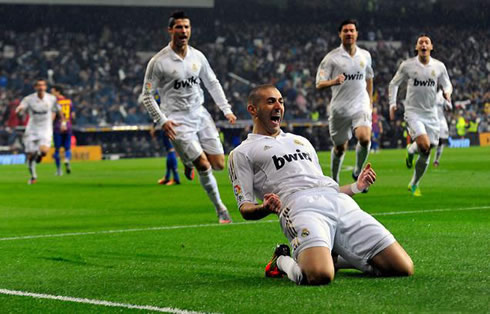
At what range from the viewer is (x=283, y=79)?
46.9 meters

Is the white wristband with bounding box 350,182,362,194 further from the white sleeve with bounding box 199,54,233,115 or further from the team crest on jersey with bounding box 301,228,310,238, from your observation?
the white sleeve with bounding box 199,54,233,115

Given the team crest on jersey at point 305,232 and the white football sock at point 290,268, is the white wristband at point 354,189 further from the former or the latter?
the white football sock at point 290,268

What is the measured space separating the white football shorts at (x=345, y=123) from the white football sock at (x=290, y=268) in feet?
29.3

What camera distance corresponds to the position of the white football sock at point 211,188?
1216cm

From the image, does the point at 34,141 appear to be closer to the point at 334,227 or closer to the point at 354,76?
the point at 354,76

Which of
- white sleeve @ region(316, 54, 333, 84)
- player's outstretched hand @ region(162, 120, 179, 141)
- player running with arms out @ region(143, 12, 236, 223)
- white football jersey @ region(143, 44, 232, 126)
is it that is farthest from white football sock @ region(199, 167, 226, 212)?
white sleeve @ region(316, 54, 333, 84)

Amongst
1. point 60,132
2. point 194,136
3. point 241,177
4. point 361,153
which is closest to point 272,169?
point 241,177

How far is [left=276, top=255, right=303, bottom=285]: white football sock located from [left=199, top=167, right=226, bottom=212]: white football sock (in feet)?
16.4

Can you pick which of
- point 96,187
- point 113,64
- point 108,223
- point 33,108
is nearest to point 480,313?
point 108,223

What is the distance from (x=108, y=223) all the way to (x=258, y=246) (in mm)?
3831

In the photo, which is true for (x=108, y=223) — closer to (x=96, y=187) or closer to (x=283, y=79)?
(x=96, y=187)

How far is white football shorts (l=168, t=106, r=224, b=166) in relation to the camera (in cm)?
1239

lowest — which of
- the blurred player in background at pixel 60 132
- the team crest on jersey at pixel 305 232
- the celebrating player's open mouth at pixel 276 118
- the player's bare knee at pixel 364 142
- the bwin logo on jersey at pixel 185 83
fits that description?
the blurred player in background at pixel 60 132

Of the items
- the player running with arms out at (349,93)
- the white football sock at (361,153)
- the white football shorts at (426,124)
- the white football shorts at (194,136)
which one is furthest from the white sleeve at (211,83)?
the white football shorts at (426,124)
